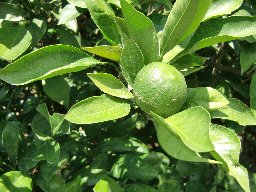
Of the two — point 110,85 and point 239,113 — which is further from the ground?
point 110,85

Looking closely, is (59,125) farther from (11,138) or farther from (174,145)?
(174,145)

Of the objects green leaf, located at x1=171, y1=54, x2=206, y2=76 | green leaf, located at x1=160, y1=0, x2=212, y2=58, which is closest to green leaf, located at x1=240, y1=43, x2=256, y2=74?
green leaf, located at x1=171, y1=54, x2=206, y2=76

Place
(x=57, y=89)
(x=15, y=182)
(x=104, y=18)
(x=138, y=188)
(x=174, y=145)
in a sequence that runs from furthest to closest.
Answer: (x=57, y=89) → (x=138, y=188) → (x=15, y=182) → (x=104, y=18) → (x=174, y=145)

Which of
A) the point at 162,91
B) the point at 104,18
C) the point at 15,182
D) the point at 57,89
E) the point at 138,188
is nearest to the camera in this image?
the point at 162,91

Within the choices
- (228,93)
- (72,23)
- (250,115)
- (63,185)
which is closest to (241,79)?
(228,93)

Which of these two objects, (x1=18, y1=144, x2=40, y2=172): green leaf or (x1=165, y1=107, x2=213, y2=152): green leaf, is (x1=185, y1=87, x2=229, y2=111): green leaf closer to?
(x1=165, y1=107, x2=213, y2=152): green leaf

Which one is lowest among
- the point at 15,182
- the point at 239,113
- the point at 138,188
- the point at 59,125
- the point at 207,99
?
the point at 138,188

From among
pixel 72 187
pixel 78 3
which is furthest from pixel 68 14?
pixel 72 187

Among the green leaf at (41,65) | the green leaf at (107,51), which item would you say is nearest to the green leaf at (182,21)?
the green leaf at (107,51)
